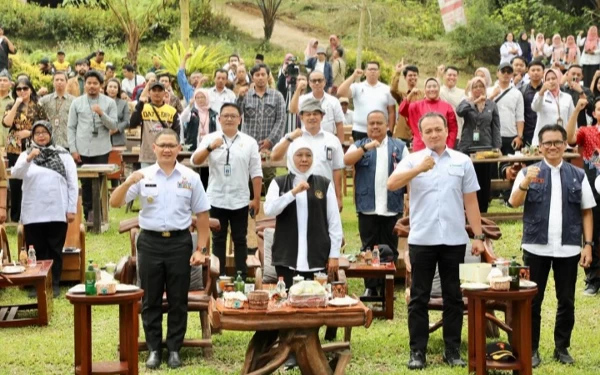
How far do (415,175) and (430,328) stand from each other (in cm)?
169

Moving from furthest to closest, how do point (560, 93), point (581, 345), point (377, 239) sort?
point (560, 93), point (377, 239), point (581, 345)

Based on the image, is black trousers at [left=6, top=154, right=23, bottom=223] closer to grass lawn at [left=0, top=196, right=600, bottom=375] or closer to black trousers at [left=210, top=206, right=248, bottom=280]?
grass lawn at [left=0, top=196, right=600, bottom=375]

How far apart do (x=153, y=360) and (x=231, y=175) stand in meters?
2.71

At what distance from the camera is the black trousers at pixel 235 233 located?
12.1m

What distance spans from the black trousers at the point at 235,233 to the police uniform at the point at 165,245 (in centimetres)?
219

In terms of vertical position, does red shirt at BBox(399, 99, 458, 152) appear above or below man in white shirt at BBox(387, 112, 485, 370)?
above

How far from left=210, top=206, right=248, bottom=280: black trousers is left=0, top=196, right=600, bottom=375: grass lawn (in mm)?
842

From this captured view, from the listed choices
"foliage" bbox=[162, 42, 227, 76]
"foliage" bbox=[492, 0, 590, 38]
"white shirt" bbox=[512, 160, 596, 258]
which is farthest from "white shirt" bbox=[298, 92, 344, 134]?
"foliage" bbox=[492, 0, 590, 38]

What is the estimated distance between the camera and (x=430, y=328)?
34.6ft

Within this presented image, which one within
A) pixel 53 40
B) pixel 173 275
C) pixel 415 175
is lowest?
pixel 173 275

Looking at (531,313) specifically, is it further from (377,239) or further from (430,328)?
(377,239)

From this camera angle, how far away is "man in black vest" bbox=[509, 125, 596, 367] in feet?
32.2

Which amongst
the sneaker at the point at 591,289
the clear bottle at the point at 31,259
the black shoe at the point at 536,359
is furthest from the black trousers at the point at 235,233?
the sneaker at the point at 591,289

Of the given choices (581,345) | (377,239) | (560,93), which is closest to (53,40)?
(560,93)
